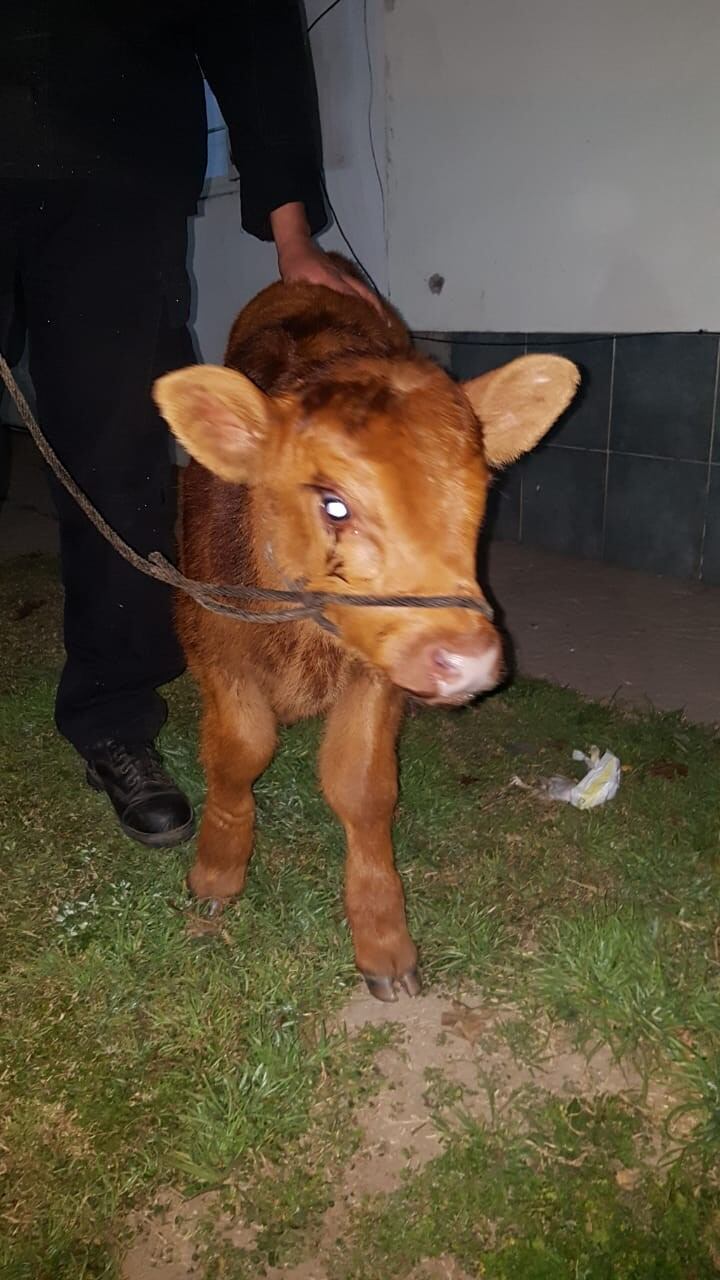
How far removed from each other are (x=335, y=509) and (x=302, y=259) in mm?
1467

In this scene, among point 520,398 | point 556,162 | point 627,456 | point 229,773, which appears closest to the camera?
point 520,398

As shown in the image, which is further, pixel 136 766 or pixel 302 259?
pixel 136 766

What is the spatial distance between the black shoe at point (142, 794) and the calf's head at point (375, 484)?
1327 mm

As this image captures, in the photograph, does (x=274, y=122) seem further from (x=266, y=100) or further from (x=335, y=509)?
(x=335, y=509)

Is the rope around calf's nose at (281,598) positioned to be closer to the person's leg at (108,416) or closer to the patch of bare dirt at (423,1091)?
the person's leg at (108,416)

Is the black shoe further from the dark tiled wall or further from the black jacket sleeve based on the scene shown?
the dark tiled wall

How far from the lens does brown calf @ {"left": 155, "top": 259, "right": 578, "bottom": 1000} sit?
1724mm

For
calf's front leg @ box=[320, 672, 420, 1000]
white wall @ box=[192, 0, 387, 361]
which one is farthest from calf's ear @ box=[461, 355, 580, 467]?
white wall @ box=[192, 0, 387, 361]

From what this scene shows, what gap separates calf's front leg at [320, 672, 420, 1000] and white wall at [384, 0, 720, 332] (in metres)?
3.78

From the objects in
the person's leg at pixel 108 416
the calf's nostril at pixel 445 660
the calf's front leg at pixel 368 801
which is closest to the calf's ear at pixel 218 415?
the calf's nostril at pixel 445 660

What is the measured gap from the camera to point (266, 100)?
2928 millimetres

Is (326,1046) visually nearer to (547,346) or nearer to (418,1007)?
(418,1007)

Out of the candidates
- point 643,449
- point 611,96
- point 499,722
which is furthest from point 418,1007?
point 611,96

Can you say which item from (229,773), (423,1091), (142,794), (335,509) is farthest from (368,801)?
(335,509)
